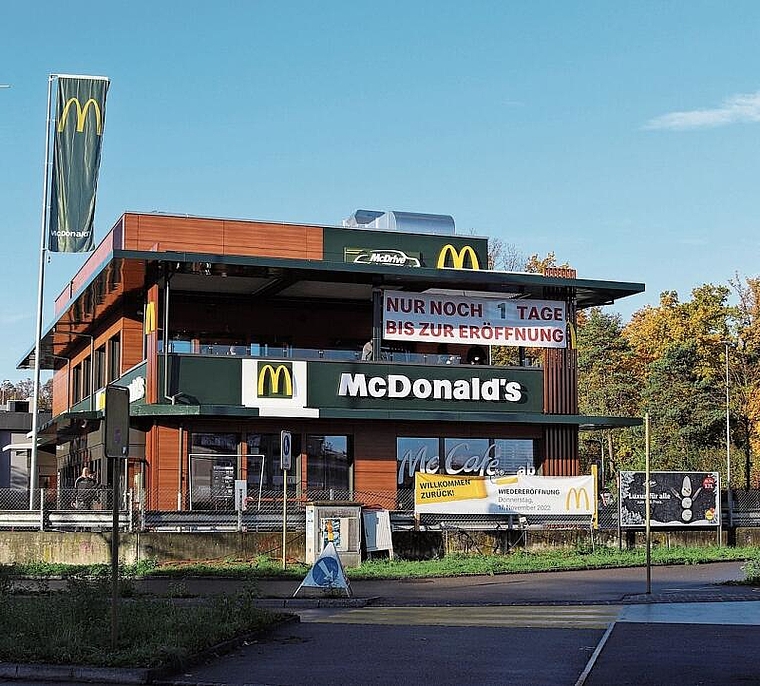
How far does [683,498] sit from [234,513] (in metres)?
11.0

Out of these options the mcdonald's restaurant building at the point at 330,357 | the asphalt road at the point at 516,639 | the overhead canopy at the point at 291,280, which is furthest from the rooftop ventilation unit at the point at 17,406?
the asphalt road at the point at 516,639

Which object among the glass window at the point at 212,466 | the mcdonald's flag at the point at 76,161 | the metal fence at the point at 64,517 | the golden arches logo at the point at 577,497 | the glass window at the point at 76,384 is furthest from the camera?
the glass window at the point at 76,384

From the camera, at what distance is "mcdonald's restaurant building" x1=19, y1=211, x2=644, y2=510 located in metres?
31.9

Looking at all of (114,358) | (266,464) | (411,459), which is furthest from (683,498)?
(114,358)

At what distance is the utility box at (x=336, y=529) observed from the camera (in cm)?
2709

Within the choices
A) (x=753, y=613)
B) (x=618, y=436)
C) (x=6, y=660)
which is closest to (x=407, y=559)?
(x=753, y=613)

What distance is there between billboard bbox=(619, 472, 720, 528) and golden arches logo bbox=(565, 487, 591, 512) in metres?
1.22

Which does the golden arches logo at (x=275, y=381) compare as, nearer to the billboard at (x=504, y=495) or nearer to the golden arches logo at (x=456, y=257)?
the billboard at (x=504, y=495)

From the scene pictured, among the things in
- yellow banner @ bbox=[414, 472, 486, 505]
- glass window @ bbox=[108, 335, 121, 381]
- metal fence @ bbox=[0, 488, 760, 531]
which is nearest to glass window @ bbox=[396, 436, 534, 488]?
metal fence @ bbox=[0, 488, 760, 531]

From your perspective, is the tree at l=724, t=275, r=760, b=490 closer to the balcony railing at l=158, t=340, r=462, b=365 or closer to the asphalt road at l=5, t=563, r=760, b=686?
the balcony railing at l=158, t=340, r=462, b=365

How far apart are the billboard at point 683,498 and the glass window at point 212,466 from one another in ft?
32.4

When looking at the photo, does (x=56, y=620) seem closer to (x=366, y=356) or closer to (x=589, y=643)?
(x=589, y=643)

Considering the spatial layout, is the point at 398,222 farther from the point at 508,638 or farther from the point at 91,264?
the point at 508,638

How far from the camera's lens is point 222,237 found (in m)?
35.8
